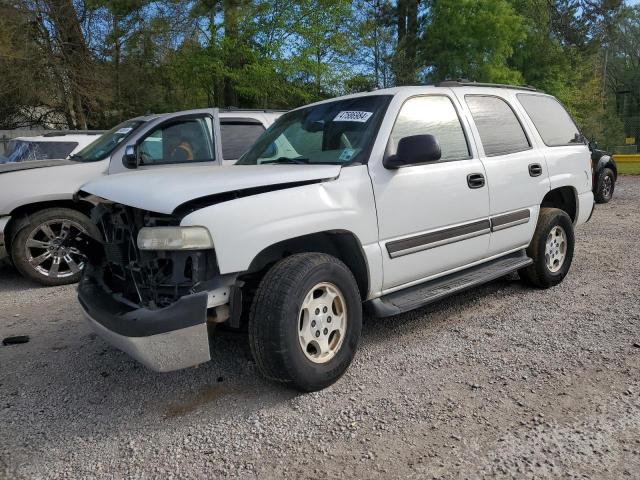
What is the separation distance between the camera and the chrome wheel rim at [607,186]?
1175cm

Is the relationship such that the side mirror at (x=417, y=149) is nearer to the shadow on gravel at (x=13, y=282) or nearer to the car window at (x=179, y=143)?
the car window at (x=179, y=143)

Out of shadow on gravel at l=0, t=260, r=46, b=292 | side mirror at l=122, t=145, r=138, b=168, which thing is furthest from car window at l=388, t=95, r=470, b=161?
shadow on gravel at l=0, t=260, r=46, b=292

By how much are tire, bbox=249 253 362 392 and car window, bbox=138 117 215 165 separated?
3588 millimetres

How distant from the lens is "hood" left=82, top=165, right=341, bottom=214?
112 inches

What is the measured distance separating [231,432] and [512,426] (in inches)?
58.8

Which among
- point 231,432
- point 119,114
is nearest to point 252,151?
point 231,432

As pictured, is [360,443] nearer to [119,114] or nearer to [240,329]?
[240,329]

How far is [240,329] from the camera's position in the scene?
11.1 feet

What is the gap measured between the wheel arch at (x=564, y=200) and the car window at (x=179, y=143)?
3.76m

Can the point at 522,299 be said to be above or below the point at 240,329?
below

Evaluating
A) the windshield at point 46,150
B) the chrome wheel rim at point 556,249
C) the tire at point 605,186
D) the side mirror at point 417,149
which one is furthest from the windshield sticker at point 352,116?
the tire at point 605,186

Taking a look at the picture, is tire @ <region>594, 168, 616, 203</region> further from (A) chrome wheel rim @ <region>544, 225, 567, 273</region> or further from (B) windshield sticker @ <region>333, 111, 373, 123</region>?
(B) windshield sticker @ <region>333, 111, 373, 123</region>

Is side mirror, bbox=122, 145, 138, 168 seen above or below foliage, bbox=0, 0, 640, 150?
below

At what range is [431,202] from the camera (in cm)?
385
